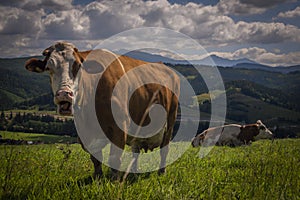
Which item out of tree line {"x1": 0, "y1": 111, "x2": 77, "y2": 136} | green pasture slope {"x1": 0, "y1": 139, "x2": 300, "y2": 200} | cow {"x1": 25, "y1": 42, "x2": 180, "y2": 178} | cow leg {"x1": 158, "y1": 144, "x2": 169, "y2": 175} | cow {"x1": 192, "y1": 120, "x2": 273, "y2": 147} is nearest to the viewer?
green pasture slope {"x1": 0, "y1": 139, "x2": 300, "y2": 200}

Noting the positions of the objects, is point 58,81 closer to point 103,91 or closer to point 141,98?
point 103,91

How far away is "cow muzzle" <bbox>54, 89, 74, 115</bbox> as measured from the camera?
16.1 feet

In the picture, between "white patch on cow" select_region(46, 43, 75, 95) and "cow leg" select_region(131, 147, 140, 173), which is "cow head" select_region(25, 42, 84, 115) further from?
"cow leg" select_region(131, 147, 140, 173)

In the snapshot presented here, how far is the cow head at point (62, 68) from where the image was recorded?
4.99 metres

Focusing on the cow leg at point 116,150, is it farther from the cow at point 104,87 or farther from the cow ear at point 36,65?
the cow ear at point 36,65

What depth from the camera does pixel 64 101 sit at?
4980 millimetres

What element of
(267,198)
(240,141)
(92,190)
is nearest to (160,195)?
(92,190)

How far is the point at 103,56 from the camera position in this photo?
6434 mm

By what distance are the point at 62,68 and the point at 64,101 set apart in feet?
2.35

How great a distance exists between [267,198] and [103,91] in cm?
359

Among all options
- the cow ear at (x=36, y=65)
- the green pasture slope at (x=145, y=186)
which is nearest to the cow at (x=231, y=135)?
the green pasture slope at (x=145, y=186)

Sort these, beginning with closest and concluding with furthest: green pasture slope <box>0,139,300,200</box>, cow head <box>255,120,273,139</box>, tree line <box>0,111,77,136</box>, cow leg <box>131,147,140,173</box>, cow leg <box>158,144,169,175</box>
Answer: green pasture slope <box>0,139,300,200</box>
cow leg <box>158,144,169,175</box>
cow leg <box>131,147,140,173</box>
cow head <box>255,120,273,139</box>
tree line <box>0,111,77,136</box>

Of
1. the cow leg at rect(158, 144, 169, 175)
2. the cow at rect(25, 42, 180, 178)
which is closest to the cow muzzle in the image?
the cow at rect(25, 42, 180, 178)

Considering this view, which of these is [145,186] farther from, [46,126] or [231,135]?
[46,126]
